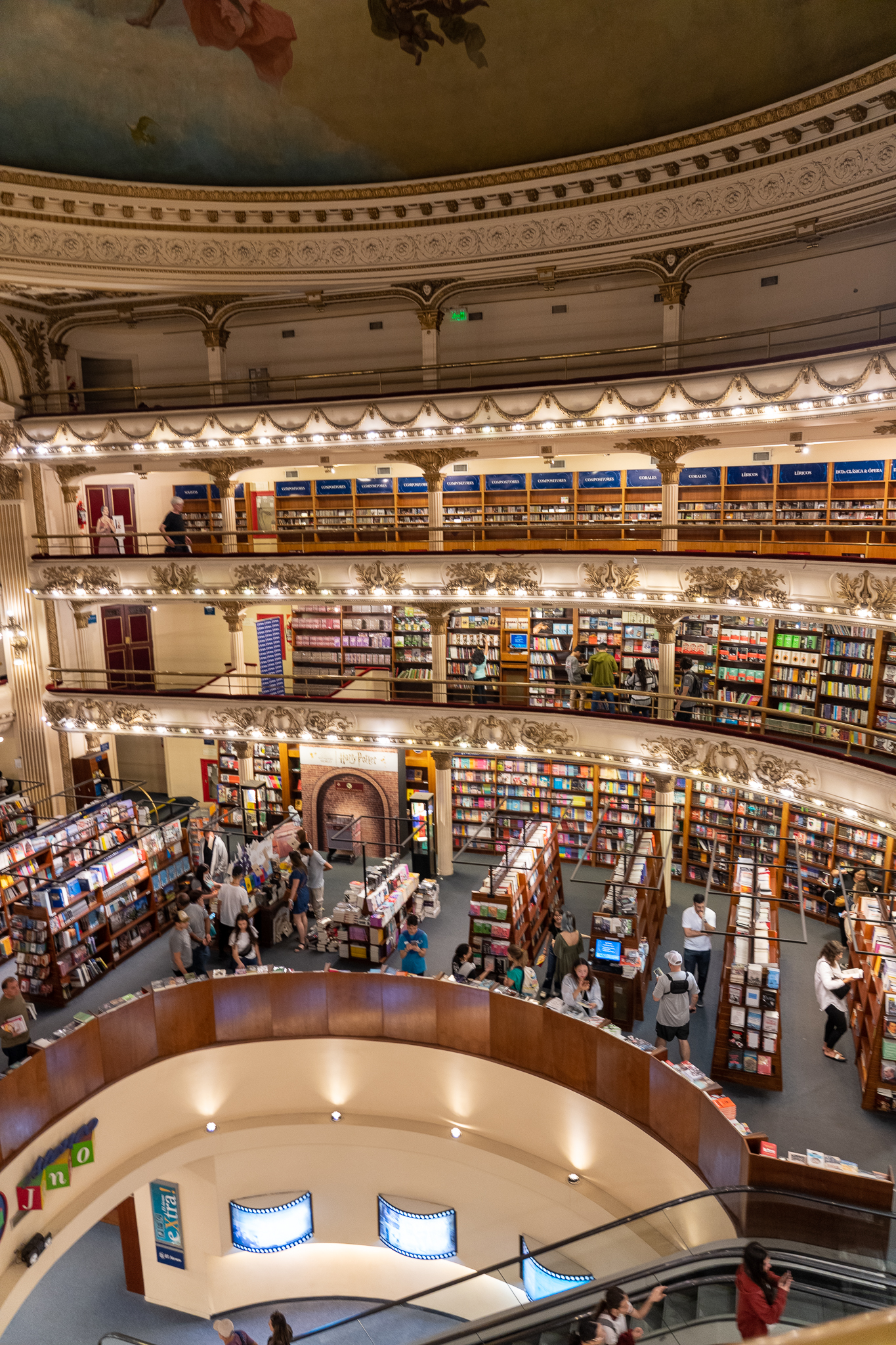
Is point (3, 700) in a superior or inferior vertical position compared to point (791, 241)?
inferior

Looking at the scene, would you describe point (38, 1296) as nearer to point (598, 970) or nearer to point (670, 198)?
point (598, 970)

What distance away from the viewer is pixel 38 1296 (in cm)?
1066

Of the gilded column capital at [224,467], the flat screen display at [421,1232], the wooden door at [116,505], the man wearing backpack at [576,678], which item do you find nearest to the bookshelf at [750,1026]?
the flat screen display at [421,1232]

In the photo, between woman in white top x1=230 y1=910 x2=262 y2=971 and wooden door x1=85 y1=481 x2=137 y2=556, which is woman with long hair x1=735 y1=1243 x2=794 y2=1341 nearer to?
woman in white top x1=230 y1=910 x2=262 y2=971

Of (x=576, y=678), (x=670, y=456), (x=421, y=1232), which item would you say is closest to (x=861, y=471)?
(x=670, y=456)

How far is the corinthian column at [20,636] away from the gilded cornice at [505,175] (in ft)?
18.2

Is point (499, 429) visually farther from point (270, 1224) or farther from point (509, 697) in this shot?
point (270, 1224)

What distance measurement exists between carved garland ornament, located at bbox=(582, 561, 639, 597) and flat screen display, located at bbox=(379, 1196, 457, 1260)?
353 inches

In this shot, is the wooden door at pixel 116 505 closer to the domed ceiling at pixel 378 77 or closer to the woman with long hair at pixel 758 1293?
the domed ceiling at pixel 378 77

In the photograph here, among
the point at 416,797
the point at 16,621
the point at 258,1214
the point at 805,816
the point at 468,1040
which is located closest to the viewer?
the point at 468,1040

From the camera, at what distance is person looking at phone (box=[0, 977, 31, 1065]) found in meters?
9.29

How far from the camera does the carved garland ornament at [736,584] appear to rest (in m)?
12.0

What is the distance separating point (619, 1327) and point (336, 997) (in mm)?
5739

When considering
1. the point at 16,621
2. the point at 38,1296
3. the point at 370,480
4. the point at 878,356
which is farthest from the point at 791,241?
the point at 38,1296
